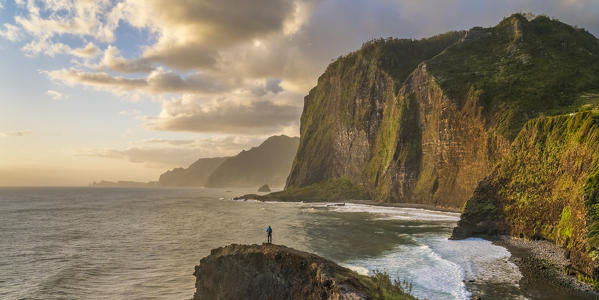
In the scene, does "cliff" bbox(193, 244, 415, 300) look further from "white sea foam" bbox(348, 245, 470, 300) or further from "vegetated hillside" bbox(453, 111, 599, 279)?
"vegetated hillside" bbox(453, 111, 599, 279)

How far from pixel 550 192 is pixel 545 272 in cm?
1357

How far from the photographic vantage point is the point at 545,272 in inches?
938

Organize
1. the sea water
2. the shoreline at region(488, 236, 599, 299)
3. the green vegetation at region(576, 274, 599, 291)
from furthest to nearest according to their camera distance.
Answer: the sea water
the green vegetation at region(576, 274, 599, 291)
the shoreline at region(488, 236, 599, 299)

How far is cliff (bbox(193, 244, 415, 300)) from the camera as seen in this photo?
38.7 ft

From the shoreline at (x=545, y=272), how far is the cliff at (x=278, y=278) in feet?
39.9

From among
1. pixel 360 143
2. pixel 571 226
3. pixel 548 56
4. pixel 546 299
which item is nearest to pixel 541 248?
pixel 571 226

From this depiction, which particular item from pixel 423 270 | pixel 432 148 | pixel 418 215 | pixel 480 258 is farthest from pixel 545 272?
pixel 432 148

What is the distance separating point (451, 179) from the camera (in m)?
74.4

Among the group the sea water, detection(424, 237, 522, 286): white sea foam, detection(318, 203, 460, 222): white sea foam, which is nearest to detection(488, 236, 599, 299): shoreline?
detection(424, 237, 522, 286): white sea foam

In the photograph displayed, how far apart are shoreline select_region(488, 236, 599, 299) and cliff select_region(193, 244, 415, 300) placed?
12.2 meters

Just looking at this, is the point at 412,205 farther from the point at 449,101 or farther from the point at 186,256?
the point at 186,256

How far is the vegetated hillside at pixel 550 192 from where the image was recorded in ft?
78.4

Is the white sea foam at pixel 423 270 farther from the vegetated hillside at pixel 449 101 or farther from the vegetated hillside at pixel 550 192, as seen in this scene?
the vegetated hillside at pixel 449 101

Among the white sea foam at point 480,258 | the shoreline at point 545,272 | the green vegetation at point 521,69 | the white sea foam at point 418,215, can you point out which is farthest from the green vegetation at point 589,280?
the green vegetation at point 521,69
